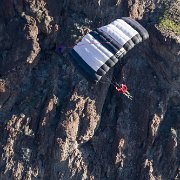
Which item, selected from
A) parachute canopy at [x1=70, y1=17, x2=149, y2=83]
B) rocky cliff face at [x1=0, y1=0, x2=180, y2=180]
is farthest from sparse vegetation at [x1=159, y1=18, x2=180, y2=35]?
parachute canopy at [x1=70, y1=17, x2=149, y2=83]

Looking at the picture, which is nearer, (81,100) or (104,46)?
(104,46)

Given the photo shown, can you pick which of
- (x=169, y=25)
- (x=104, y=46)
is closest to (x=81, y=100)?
(x=104, y=46)

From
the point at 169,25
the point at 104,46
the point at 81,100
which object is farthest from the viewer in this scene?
the point at 169,25

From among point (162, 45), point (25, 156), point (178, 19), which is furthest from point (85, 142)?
point (178, 19)

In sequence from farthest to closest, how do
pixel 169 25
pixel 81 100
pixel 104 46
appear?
pixel 169 25
pixel 81 100
pixel 104 46

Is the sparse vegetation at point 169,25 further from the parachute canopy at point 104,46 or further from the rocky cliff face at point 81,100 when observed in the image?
the parachute canopy at point 104,46

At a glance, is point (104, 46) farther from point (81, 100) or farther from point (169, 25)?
point (169, 25)

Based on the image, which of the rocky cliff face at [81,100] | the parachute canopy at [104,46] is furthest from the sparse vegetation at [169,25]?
the parachute canopy at [104,46]
